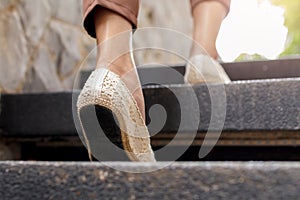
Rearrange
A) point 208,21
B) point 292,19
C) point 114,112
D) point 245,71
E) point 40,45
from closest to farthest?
point 114,112, point 208,21, point 245,71, point 40,45, point 292,19

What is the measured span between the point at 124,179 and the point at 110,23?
0.37 meters

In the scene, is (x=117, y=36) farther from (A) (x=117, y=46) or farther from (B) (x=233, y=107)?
(B) (x=233, y=107)

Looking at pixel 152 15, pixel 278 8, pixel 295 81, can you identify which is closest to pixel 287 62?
pixel 295 81

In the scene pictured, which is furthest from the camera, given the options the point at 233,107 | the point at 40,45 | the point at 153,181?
the point at 40,45

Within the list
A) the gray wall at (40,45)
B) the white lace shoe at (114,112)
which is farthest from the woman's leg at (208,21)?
the gray wall at (40,45)

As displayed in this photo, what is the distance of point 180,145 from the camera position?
104cm

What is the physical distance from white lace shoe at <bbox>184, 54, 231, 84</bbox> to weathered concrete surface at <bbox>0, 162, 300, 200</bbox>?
1.74ft

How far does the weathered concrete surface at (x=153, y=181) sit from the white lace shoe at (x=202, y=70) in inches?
20.9

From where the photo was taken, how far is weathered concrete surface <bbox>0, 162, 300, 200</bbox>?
18.9 inches

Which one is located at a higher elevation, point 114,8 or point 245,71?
point 114,8

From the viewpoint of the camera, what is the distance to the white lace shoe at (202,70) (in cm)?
105

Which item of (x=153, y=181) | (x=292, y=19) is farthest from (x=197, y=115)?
(x=292, y=19)

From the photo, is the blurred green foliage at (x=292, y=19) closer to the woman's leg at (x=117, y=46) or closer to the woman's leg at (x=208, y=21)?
the woman's leg at (x=208, y=21)

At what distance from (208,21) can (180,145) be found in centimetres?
34
